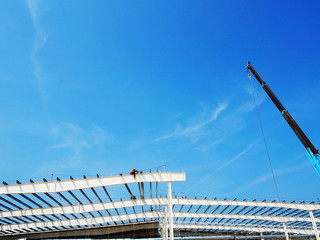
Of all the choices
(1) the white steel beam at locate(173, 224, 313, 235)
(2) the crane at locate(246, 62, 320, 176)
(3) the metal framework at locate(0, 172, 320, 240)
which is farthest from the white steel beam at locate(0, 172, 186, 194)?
(1) the white steel beam at locate(173, 224, 313, 235)

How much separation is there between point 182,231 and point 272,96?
29217 mm

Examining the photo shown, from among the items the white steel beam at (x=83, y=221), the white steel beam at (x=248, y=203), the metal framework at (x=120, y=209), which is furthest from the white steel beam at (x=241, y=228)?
the white steel beam at (x=248, y=203)

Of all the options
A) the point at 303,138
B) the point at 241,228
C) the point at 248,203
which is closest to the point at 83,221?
the point at 248,203

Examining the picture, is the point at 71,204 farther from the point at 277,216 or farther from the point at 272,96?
the point at 277,216

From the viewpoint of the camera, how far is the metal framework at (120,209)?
16.0 m

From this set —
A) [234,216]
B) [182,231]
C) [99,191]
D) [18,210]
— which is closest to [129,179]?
[99,191]

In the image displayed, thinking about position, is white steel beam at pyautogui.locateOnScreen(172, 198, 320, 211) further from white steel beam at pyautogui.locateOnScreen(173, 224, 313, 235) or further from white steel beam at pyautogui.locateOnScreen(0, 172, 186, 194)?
white steel beam at pyautogui.locateOnScreen(173, 224, 313, 235)

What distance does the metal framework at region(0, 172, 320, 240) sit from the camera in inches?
632

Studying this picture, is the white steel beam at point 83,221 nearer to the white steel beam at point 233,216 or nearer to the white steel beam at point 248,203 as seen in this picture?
the white steel beam at point 233,216

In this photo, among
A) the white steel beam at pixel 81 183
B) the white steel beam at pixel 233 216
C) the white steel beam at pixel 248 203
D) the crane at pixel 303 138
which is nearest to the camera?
the crane at pixel 303 138

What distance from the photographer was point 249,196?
935 inches

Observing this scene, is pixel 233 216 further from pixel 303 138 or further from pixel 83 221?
pixel 303 138

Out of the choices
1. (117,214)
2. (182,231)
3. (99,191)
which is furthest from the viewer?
(182,231)

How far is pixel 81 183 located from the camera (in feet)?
52.6
